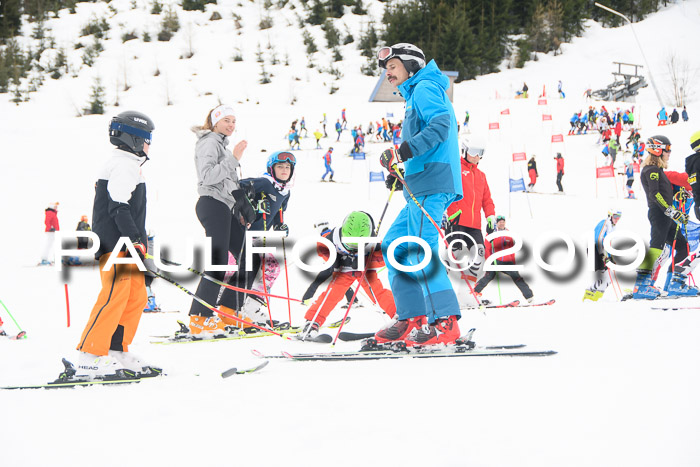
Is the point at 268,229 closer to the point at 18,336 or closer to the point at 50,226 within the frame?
the point at 18,336

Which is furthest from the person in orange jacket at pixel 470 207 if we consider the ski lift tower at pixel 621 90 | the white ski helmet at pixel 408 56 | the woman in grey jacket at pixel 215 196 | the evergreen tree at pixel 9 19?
the evergreen tree at pixel 9 19

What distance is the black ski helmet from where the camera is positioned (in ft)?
9.90

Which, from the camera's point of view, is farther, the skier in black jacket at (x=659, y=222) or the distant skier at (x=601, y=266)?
the distant skier at (x=601, y=266)

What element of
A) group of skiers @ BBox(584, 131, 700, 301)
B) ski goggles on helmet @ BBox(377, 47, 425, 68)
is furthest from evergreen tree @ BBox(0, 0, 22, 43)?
group of skiers @ BBox(584, 131, 700, 301)

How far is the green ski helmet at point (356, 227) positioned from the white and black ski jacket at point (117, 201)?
68.5 inches

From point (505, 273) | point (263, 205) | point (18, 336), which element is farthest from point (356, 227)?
point (505, 273)

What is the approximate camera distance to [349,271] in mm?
4492

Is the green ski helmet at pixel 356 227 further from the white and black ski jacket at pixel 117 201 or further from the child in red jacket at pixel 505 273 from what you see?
the child in red jacket at pixel 505 273

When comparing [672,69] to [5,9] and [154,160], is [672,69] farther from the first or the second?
[5,9]

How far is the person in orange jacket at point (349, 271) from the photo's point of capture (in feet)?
14.2

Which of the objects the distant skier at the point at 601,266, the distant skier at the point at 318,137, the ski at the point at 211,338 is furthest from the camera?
the distant skier at the point at 318,137

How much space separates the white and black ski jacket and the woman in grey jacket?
3.61 ft

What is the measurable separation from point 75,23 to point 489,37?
33.7 meters

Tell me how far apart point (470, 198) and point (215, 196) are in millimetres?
2631
